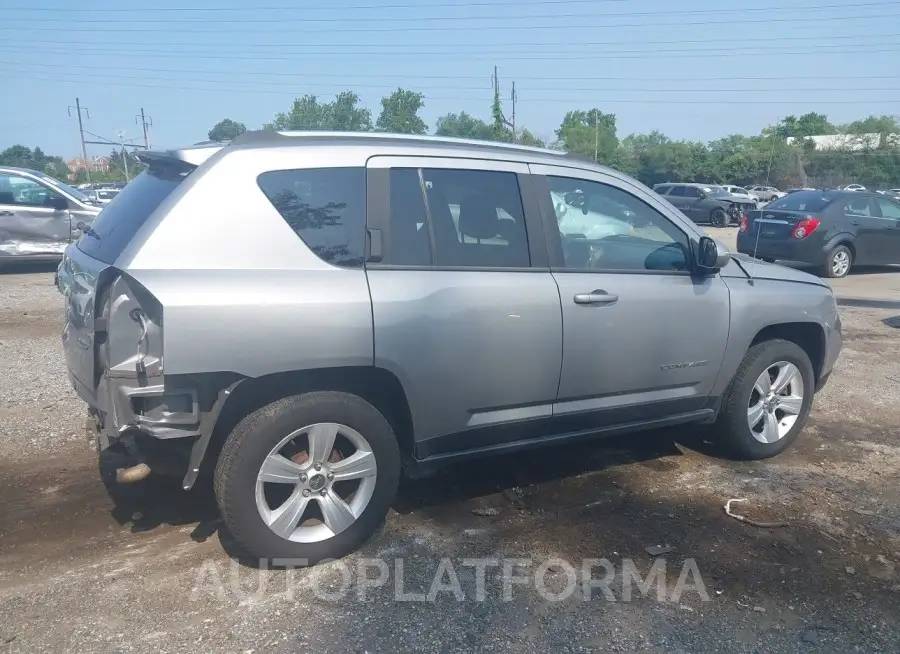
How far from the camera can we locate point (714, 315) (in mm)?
4430

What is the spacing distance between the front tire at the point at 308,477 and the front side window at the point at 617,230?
61.5 inches

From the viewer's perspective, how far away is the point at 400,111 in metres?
38.0

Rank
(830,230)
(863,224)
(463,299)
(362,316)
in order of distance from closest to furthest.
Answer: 1. (362,316)
2. (463,299)
3. (830,230)
4. (863,224)

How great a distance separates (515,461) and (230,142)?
8.29 feet

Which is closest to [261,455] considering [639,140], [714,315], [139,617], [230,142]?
[139,617]

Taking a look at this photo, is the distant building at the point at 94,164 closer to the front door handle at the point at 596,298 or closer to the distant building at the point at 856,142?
the distant building at the point at 856,142

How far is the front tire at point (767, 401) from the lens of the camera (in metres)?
4.73

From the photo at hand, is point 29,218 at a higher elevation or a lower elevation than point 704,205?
higher

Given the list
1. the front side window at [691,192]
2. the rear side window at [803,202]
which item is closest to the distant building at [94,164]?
the front side window at [691,192]

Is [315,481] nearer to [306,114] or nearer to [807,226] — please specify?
[807,226]

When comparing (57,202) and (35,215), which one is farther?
(57,202)

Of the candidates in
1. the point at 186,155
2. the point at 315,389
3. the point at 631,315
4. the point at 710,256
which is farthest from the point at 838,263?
the point at 186,155

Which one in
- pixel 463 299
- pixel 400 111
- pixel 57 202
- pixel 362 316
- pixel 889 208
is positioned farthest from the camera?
pixel 400 111

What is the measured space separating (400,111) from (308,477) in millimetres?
36392
